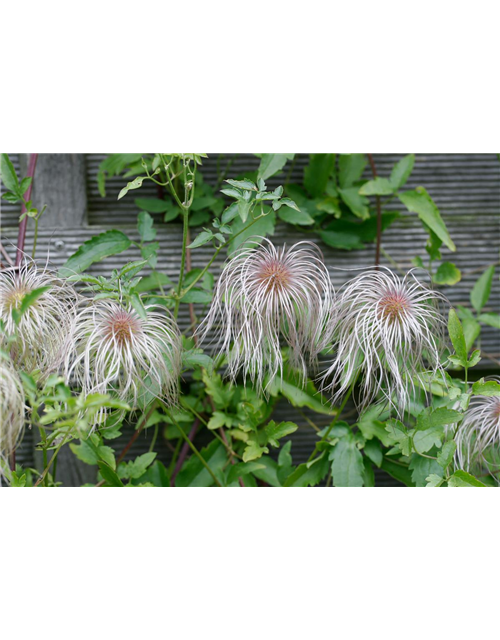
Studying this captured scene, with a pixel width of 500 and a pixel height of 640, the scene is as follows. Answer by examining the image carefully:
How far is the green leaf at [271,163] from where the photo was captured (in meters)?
1.06

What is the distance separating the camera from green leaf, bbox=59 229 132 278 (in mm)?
1059

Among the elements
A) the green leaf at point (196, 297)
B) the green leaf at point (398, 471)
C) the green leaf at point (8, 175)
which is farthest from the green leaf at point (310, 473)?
the green leaf at point (8, 175)

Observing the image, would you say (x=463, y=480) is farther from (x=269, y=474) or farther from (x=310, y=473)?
(x=269, y=474)

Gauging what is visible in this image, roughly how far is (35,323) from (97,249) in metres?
0.27

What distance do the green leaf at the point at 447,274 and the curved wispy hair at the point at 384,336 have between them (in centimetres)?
31

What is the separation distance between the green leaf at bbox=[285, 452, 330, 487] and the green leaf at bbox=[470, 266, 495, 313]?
0.49 meters

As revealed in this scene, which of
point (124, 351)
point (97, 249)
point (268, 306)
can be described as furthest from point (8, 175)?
point (268, 306)

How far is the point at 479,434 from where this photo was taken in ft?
3.01

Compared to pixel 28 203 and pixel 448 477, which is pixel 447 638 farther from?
pixel 28 203

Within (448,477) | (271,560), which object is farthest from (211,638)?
(448,477)

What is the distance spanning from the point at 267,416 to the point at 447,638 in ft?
1.72

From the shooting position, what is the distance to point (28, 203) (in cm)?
101

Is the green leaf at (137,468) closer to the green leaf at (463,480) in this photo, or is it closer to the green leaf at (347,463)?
the green leaf at (347,463)

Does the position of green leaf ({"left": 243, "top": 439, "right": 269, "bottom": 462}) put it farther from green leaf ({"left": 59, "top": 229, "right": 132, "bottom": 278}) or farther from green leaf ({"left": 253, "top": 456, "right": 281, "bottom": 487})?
green leaf ({"left": 59, "top": 229, "right": 132, "bottom": 278})
